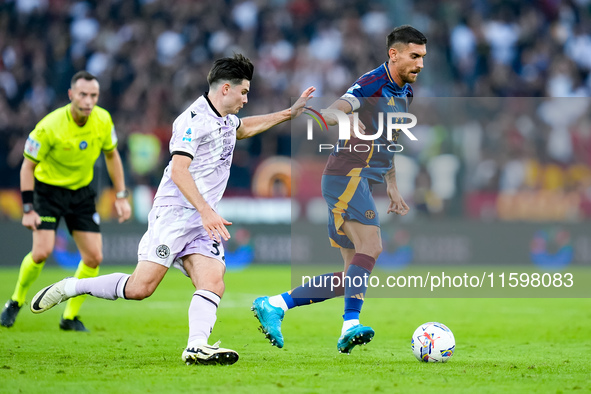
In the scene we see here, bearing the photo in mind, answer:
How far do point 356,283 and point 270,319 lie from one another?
0.75m

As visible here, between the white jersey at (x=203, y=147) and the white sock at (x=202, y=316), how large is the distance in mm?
688

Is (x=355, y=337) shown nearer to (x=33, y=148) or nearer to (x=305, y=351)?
(x=305, y=351)

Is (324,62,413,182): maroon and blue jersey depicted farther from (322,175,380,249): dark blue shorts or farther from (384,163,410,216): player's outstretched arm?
(384,163,410,216): player's outstretched arm

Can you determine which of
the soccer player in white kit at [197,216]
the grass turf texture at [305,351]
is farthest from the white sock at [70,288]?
the grass turf texture at [305,351]

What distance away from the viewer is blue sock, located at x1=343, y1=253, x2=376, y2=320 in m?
6.60

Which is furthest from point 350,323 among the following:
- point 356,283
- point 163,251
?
point 163,251

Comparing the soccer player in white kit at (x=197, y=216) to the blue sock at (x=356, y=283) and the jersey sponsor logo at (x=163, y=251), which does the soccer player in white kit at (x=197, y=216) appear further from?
the blue sock at (x=356, y=283)

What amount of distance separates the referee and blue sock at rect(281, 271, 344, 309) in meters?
2.45

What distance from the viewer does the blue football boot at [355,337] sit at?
633 centimetres

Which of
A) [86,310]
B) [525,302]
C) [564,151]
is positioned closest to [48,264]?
[86,310]

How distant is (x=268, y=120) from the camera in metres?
6.76

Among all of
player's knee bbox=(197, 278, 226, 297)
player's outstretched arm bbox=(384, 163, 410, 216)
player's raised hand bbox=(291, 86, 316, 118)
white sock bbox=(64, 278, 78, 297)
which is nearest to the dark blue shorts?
player's outstretched arm bbox=(384, 163, 410, 216)

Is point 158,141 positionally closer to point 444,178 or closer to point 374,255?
point 444,178

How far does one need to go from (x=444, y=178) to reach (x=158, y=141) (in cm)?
562
